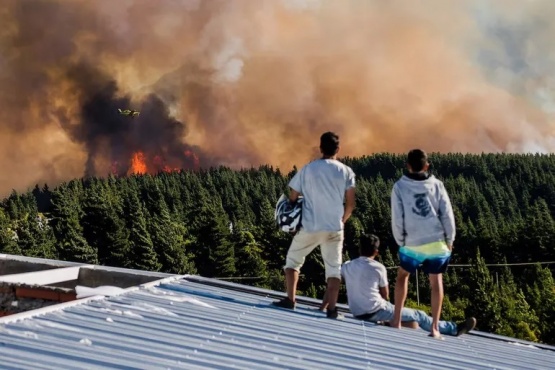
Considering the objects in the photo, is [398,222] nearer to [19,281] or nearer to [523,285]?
[19,281]

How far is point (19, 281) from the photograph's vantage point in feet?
21.8

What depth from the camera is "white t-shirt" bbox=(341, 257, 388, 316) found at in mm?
5891

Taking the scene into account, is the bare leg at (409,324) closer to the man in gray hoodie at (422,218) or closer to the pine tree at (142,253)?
the man in gray hoodie at (422,218)

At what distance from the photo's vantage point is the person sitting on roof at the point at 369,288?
589 centimetres

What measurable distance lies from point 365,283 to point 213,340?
2036 millimetres

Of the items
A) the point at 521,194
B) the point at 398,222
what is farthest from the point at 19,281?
the point at 521,194

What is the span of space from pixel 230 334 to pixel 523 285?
78.3 metres

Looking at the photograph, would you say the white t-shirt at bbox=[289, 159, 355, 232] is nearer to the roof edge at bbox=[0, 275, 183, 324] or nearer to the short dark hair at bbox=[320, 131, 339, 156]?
the short dark hair at bbox=[320, 131, 339, 156]

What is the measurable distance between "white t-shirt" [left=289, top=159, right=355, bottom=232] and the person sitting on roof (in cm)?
54

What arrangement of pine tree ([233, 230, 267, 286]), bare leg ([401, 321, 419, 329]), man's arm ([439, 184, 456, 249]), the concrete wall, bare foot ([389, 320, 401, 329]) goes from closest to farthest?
man's arm ([439, 184, 456, 249]) → bare foot ([389, 320, 401, 329]) → bare leg ([401, 321, 419, 329]) → the concrete wall → pine tree ([233, 230, 267, 286])

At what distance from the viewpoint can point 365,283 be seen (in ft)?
19.3

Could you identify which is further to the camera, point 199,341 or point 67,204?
point 67,204

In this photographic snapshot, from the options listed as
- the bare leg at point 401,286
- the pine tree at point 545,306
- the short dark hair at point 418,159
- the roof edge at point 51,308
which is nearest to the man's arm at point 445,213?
the short dark hair at point 418,159

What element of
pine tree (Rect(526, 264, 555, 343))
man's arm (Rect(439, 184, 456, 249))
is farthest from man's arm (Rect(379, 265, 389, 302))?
pine tree (Rect(526, 264, 555, 343))
